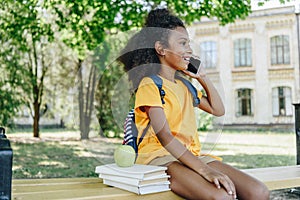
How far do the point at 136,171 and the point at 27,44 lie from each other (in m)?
9.27

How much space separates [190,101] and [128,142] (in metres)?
0.36

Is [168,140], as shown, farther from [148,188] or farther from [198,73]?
[198,73]

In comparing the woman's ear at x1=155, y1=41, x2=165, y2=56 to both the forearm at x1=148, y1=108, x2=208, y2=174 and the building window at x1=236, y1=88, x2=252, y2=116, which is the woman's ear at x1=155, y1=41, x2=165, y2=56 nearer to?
the forearm at x1=148, y1=108, x2=208, y2=174

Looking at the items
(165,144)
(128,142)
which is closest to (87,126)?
(128,142)

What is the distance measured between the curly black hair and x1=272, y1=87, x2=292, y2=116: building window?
1739cm

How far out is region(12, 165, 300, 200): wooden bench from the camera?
1.58 m

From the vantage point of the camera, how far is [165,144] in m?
1.68

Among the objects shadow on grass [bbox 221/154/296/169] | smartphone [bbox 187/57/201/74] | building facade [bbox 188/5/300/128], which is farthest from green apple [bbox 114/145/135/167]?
building facade [bbox 188/5/300/128]

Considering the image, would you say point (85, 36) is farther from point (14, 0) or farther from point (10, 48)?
point (10, 48)

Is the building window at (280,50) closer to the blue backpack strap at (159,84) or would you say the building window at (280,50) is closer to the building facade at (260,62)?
the building facade at (260,62)

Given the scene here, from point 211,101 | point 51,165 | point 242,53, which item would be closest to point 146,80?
point 211,101

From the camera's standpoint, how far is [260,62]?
19281 millimetres

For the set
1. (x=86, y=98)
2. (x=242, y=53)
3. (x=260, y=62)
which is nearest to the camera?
(x=86, y=98)

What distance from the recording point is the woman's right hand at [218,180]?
5.02 ft
